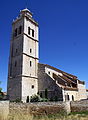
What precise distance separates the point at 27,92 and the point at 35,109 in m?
10.4

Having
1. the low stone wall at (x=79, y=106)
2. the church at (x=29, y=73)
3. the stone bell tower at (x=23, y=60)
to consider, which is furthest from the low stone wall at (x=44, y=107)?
the stone bell tower at (x=23, y=60)

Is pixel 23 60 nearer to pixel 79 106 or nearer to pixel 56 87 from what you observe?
pixel 56 87

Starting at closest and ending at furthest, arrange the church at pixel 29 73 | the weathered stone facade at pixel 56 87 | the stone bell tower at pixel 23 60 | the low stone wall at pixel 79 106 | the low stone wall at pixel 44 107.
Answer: the low stone wall at pixel 44 107, the low stone wall at pixel 79 106, the weathered stone facade at pixel 56 87, the church at pixel 29 73, the stone bell tower at pixel 23 60

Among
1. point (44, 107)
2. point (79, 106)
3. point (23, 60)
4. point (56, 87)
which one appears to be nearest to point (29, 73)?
point (23, 60)

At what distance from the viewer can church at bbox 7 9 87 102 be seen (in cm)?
2737

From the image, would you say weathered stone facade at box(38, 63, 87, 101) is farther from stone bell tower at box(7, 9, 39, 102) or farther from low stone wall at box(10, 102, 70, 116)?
low stone wall at box(10, 102, 70, 116)

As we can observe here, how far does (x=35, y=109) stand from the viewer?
696 inches

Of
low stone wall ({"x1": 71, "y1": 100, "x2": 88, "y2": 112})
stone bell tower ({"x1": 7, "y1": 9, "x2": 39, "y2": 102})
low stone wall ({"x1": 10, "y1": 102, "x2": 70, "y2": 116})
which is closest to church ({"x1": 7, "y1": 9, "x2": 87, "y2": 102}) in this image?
stone bell tower ({"x1": 7, "y1": 9, "x2": 39, "y2": 102})

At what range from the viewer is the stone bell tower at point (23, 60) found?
91.0ft

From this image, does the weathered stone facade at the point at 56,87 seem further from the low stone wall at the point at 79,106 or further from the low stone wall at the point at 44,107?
the low stone wall at the point at 44,107

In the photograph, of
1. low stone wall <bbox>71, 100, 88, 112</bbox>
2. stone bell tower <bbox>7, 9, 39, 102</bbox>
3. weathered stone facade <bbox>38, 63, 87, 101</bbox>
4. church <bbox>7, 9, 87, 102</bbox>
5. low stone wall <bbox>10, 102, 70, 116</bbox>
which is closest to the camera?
low stone wall <bbox>10, 102, 70, 116</bbox>

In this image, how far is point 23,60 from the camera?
2911 centimetres

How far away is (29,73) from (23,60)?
3292 millimetres

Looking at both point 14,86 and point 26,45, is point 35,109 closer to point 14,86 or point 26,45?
point 14,86
